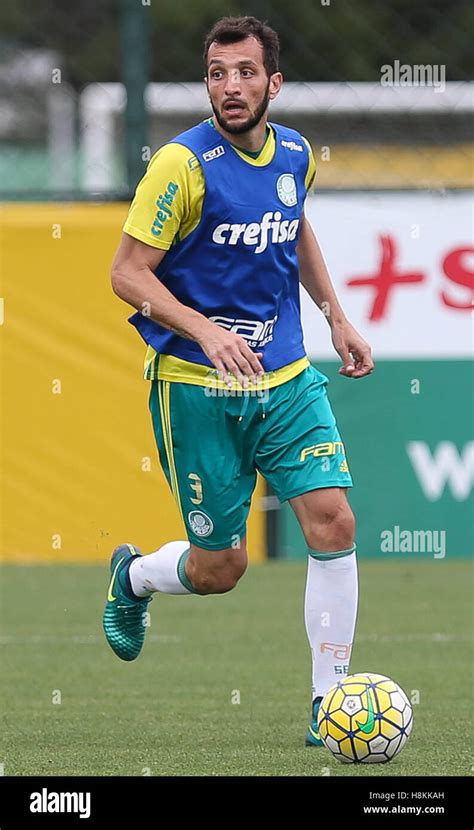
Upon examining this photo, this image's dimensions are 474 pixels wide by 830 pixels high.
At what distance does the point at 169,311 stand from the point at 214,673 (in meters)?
2.42

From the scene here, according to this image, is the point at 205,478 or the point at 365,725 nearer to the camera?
the point at 365,725

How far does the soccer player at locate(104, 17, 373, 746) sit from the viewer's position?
19.0 ft

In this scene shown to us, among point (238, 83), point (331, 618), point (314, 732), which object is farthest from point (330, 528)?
point (238, 83)

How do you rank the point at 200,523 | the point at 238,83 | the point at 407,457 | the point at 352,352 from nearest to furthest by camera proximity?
the point at 238,83 → the point at 200,523 → the point at 352,352 → the point at 407,457

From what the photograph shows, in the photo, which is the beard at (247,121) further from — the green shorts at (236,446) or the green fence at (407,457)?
the green fence at (407,457)

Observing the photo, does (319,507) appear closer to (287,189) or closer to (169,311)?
(169,311)

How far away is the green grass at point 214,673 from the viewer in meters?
5.59

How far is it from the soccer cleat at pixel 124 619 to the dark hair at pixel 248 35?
2.00 m

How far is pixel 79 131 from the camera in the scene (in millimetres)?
23891

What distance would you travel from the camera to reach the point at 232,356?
5445 millimetres

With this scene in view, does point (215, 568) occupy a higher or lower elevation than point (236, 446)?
lower

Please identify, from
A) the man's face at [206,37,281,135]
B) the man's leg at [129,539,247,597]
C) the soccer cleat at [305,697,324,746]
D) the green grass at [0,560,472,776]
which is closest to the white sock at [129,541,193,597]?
the man's leg at [129,539,247,597]

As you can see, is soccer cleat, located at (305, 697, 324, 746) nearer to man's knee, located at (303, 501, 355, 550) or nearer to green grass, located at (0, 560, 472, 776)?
green grass, located at (0, 560, 472, 776)
